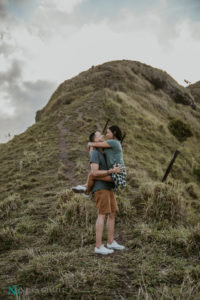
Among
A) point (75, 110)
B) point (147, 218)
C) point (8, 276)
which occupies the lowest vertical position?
point (8, 276)

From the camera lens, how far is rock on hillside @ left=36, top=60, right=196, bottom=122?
1374 inches

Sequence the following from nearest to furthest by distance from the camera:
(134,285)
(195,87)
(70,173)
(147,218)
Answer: (134,285) → (147,218) → (70,173) → (195,87)

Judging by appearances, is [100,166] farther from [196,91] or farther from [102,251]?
[196,91]

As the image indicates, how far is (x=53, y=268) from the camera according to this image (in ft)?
11.7

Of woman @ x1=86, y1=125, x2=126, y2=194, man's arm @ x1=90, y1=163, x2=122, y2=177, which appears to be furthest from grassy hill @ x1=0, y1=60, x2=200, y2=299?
man's arm @ x1=90, y1=163, x2=122, y2=177

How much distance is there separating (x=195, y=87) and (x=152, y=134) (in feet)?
187

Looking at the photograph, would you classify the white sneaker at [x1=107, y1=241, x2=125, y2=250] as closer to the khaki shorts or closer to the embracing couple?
the embracing couple

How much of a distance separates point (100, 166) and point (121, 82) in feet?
115

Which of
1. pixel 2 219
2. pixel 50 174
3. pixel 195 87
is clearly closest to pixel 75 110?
pixel 50 174

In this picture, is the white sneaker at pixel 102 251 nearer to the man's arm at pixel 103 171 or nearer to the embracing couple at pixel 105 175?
the embracing couple at pixel 105 175

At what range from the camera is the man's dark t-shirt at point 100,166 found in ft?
13.6

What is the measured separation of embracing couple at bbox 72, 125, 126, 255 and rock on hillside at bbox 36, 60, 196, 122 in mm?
28261

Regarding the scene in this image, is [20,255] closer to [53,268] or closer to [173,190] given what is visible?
[53,268]

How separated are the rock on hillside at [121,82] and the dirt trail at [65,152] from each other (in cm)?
1186
